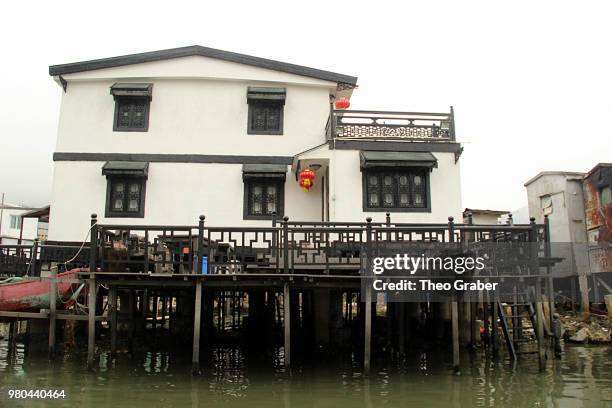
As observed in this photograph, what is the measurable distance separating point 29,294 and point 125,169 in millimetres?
4728

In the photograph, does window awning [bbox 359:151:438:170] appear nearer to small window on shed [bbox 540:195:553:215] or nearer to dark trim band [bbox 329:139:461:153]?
dark trim band [bbox 329:139:461:153]

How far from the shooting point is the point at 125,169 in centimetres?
1581

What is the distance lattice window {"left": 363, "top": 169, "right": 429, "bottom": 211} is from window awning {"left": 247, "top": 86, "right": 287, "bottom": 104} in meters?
3.71

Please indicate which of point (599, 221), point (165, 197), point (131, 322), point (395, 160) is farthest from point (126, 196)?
point (599, 221)

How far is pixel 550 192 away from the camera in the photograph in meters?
27.1

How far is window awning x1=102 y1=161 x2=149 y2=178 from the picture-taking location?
1577cm

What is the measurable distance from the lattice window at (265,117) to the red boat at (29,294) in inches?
285

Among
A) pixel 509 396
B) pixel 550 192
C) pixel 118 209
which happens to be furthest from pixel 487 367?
pixel 550 192

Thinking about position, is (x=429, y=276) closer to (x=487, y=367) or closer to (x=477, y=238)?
(x=477, y=238)

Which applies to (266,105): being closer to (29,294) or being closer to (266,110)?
(266,110)

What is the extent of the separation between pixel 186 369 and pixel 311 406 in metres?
4.33

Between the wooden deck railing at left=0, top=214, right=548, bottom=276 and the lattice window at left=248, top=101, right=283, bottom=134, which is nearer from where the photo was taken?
the wooden deck railing at left=0, top=214, right=548, bottom=276

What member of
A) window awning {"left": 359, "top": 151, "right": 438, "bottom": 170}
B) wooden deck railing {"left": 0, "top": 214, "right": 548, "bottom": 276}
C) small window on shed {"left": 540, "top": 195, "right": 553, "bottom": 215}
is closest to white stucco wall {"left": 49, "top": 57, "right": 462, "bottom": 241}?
window awning {"left": 359, "top": 151, "right": 438, "bottom": 170}

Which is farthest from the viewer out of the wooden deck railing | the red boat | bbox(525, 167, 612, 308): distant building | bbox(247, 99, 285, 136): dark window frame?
bbox(525, 167, 612, 308): distant building
